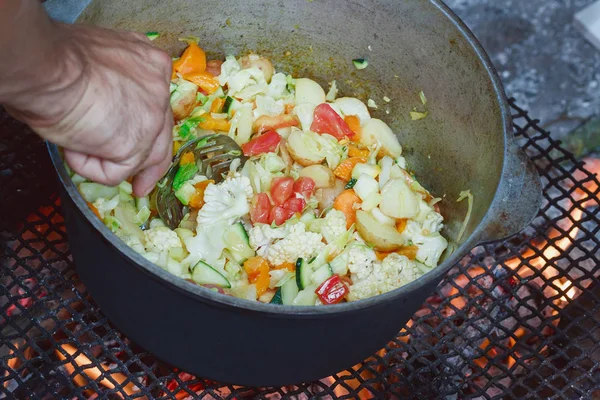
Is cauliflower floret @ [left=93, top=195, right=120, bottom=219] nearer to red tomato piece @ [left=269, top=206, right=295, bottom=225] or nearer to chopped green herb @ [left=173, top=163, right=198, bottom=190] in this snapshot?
chopped green herb @ [left=173, top=163, right=198, bottom=190]

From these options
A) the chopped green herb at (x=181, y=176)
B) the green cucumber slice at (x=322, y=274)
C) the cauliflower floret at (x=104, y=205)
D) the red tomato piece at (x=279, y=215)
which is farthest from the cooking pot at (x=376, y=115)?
the red tomato piece at (x=279, y=215)

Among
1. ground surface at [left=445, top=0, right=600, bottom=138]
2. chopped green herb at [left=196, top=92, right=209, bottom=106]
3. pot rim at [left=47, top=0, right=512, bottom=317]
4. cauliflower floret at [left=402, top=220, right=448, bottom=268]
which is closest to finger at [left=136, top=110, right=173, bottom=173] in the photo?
pot rim at [left=47, top=0, right=512, bottom=317]

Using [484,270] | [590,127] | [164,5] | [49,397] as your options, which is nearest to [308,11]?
[164,5]

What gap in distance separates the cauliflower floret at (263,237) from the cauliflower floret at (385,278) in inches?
9.1

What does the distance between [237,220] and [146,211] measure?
0.24 m

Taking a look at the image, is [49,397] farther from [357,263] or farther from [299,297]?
[357,263]

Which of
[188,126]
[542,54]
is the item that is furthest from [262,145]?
[542,54]

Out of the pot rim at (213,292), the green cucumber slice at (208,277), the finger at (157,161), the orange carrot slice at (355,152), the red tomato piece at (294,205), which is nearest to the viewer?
the pot rim at (213,292)

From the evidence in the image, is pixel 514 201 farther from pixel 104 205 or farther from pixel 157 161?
pixel 104 205

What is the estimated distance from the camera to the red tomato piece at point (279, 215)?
1.90m

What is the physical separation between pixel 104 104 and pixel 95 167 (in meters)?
0.17

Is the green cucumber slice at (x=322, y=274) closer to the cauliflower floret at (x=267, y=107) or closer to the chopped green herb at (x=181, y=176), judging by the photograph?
the chopped green herb at (x=181, y=176)

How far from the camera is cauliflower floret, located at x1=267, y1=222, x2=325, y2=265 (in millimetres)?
1804

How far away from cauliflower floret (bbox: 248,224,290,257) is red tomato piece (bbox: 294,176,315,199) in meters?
0.16
